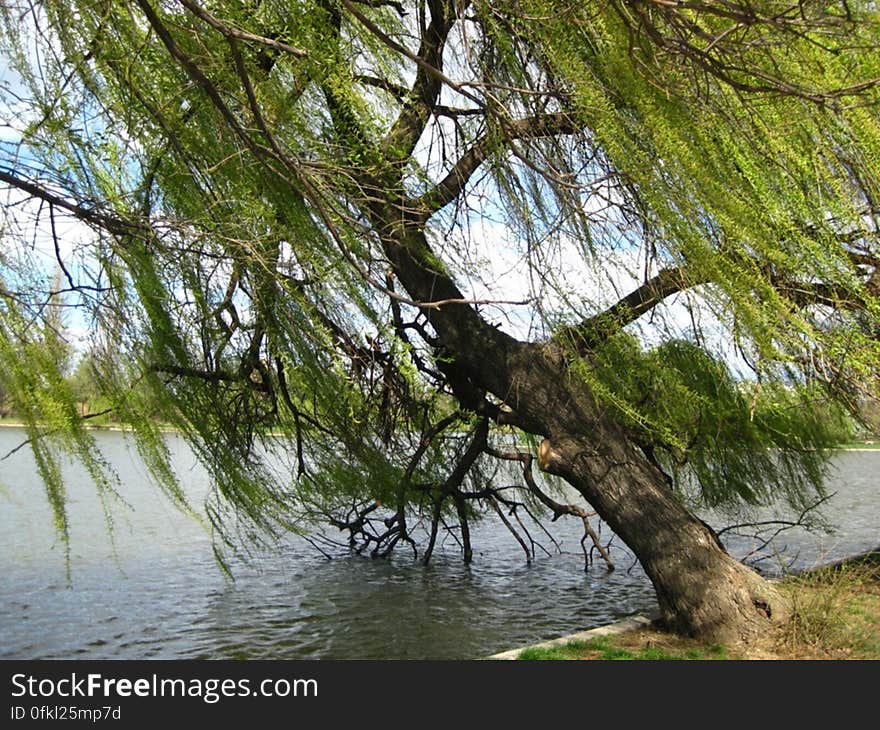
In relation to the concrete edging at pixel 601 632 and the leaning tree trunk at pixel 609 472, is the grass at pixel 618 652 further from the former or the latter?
the leaning tree trunk at pixel 609 472

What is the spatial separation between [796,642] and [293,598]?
130 inches

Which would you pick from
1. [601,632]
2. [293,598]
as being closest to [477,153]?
[601,632]

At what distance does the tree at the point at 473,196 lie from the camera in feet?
8.13

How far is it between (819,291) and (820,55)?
2.49ft

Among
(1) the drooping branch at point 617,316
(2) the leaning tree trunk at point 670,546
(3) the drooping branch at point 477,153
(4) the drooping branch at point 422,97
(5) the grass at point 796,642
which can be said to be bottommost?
(5) the grass at point 796,642

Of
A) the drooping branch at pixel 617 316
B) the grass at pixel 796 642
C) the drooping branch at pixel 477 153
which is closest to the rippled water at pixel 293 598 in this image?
the grass at pixel 796 642

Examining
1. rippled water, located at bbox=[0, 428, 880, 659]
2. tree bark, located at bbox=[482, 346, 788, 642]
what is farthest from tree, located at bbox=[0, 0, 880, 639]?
rippled water, located at bbox=[0, 428, 880, 659]

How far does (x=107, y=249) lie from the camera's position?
2.64m

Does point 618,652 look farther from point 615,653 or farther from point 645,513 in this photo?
point 645,513

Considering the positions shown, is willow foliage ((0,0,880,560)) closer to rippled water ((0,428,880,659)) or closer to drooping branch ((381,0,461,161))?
drooping branch ((381,0,461,161))

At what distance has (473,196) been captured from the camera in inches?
130

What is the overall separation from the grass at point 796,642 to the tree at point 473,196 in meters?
0.12

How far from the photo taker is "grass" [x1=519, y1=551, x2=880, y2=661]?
149 inches
